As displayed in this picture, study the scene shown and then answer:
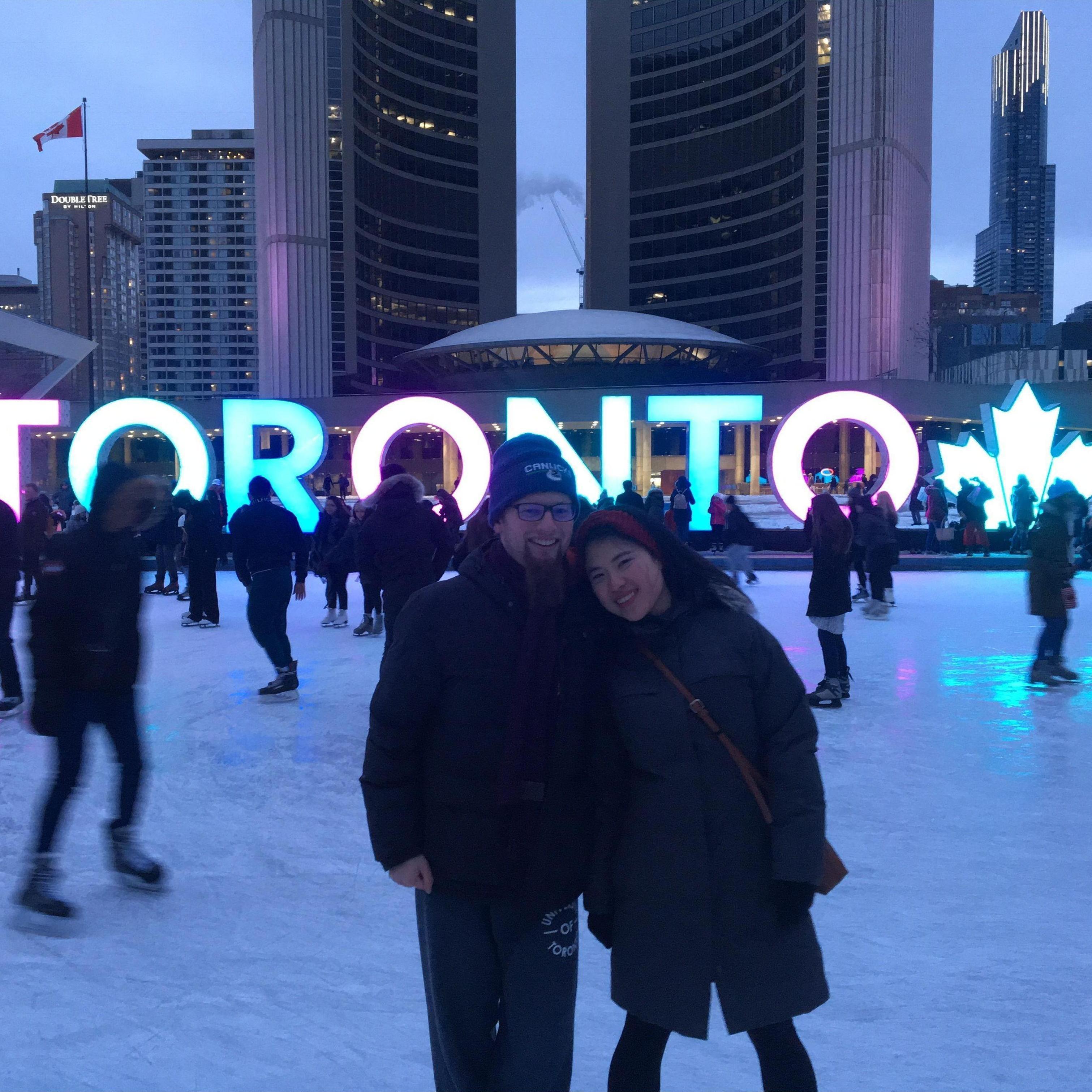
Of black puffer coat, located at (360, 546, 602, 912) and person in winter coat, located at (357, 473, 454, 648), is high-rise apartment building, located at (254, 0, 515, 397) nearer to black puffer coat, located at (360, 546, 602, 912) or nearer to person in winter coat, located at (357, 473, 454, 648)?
person in winter coat, located at (357, 473, 454, 648)

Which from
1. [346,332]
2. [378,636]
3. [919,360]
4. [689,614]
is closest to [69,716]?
[689,614]

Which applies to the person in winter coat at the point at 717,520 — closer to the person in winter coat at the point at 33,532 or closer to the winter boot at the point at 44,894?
the person in winter coat at the point at 33,532

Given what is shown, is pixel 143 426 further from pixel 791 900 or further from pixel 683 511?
→ pixel 791 900

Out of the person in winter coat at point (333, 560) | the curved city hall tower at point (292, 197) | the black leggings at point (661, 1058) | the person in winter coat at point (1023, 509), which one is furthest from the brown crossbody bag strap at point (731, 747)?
the curved city hall tower at point (292, 197)

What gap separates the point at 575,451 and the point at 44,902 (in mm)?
11504

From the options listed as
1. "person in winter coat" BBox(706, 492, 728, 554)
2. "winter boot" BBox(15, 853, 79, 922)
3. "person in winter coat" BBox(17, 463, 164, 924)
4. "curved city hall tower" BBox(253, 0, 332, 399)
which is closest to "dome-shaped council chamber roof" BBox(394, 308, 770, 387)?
"curved city hall tower" BBox(253, 0, 332, 399)

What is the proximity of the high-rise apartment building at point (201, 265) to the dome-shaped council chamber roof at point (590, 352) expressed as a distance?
84157mm

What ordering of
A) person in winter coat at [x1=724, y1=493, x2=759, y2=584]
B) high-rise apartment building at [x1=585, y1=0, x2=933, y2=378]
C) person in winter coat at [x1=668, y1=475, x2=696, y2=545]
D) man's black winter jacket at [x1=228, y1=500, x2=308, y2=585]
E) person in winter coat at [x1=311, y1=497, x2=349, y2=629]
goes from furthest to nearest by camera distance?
high-rise apartment building at [x1=585, y1=0, x2=933, y2=378] < person in winter coat at [x1=668, y1=475, x2=696, y2=545] < person in winter coat at [x1=724, y1=493, x2=759, y2=584] < person in winter coat at [x1=311, y1=497, x2=349, y2=629] < man's black winter jacket at [x1=228, y1=500, x2=308, y2=585]

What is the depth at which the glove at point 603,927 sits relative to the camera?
1861 millimetres

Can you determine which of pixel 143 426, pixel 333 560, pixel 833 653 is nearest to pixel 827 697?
pixel 833 653

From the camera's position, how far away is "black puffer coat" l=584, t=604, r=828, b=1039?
176 cm

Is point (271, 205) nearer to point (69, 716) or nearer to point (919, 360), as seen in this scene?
point (919, 360)

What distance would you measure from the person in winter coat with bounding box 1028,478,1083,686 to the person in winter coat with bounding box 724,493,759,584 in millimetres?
5894

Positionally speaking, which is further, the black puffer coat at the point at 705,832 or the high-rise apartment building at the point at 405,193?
the high-rise apartment building at the point at 405,193
